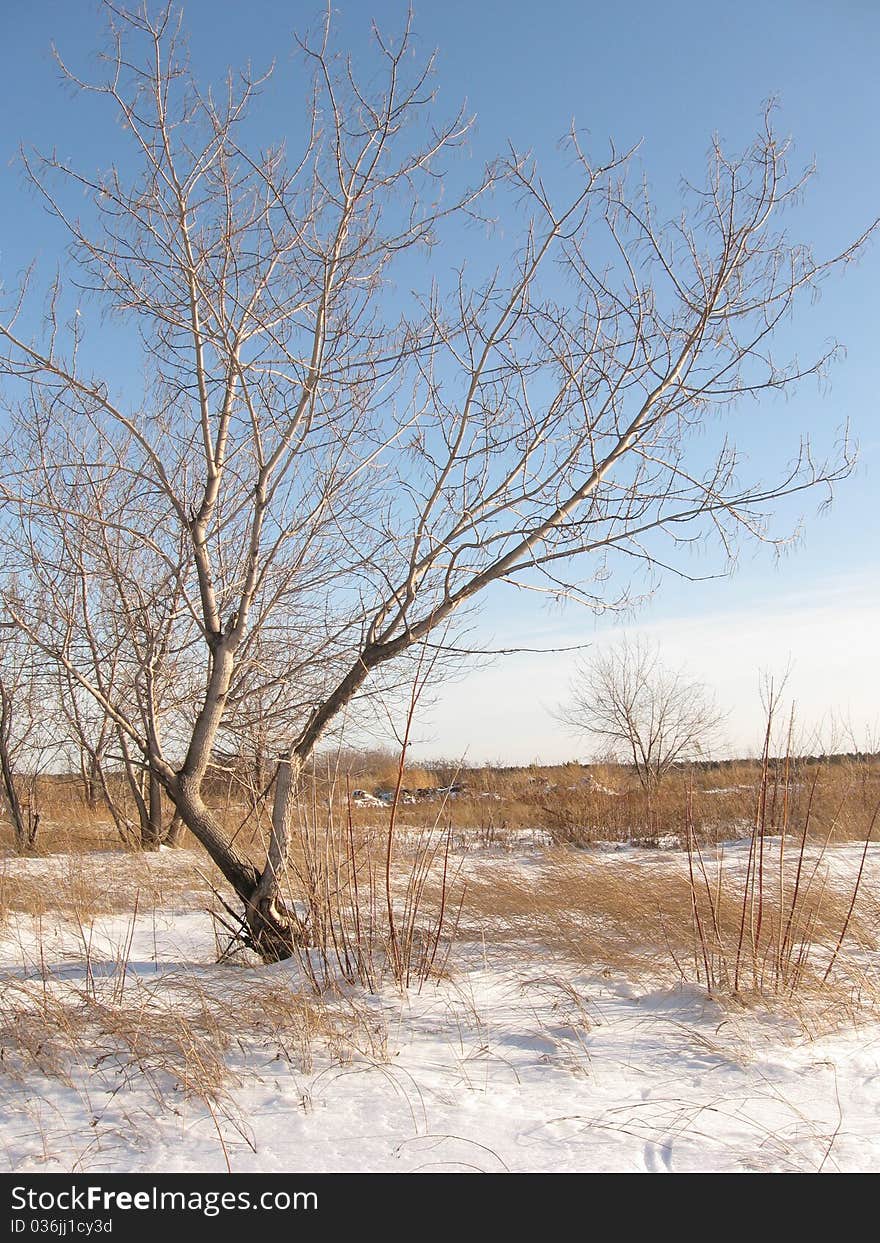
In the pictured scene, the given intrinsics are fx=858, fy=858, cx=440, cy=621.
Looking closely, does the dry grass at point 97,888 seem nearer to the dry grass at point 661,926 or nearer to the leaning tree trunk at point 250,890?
the leaning tree trunk at point 250,890

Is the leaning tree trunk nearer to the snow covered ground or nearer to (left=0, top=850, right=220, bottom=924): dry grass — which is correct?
the snow covered ground

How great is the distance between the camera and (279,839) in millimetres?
4488

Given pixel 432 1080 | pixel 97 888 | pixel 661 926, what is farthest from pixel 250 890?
pixel 97 888

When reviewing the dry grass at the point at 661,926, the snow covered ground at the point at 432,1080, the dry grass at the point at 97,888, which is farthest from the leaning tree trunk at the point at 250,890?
the dry grass at the point at 661,926

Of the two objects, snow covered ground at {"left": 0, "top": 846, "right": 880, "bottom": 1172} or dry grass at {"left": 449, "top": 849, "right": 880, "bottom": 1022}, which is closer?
snow covered ground at {"left": 0, "top": 846, "right": 880, "bottom": 1172}

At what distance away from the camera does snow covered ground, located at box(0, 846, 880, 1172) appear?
2334 mm

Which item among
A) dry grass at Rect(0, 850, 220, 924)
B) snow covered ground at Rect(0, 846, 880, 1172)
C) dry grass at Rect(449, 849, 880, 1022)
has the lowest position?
dry grass at Rect(0, 850, 220, 924)

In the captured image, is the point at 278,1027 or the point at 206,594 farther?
the point at 206,594

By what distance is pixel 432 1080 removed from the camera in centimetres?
282

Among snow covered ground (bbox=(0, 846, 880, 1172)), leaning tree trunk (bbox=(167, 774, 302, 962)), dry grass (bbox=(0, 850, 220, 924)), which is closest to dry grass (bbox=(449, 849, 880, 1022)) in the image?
snow covered ground (bbox=(0, 846, 880, 1172))

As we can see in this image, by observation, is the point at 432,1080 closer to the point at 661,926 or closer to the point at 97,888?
the point at 661,926

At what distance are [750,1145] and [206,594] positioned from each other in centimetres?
359
